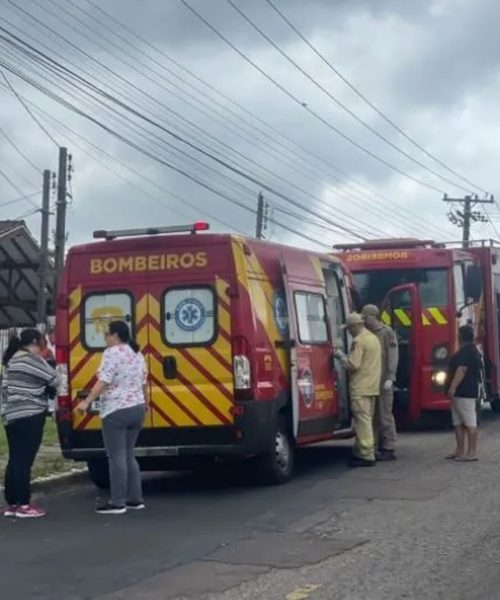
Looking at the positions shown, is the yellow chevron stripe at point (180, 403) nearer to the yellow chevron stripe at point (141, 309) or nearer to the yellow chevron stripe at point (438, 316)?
the yellow chevron stripe at point (141, 309)

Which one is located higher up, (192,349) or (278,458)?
(192,349)

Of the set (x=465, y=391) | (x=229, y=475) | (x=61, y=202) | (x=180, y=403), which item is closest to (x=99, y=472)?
→ (x=180, y=403)

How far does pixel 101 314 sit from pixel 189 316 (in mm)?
971

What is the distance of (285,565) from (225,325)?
3.97 metres

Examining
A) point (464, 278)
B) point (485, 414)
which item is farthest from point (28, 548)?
point (485, 414)

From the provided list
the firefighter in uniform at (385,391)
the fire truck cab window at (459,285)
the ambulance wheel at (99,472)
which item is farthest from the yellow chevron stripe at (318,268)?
the fire truck cab window at (459,285)

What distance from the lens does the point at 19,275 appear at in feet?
115

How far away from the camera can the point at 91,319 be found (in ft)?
43.5

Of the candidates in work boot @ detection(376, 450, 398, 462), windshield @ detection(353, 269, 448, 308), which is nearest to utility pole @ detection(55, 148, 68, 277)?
windshield @ detection(353, 269, 448, 308)

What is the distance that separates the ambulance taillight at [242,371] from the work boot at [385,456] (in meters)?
3.61

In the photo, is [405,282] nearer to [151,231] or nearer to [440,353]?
[440,353]

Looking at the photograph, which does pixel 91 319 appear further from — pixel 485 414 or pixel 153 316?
pixel 485 414

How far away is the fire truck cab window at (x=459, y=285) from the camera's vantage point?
65.6 feet

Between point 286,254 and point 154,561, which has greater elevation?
point 286,254
